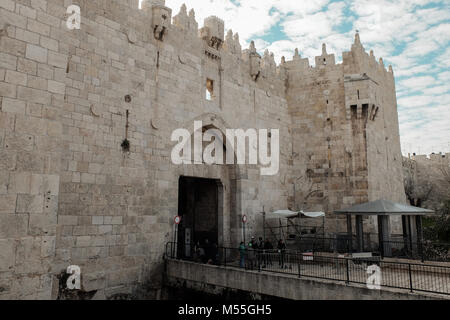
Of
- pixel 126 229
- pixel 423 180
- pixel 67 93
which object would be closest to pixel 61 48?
pixel 67 93

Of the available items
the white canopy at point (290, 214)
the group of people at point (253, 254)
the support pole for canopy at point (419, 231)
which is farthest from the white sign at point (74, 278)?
the support pole for canopy at point (419, 231)

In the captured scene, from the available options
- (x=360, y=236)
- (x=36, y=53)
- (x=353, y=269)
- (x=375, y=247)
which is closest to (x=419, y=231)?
(x=375, y=247)

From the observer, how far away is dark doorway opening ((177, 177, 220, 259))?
51.9 feet

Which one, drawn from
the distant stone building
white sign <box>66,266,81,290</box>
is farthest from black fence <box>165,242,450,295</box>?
the distant stone building

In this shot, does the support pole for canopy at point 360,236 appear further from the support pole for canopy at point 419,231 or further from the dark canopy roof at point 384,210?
the support pole for canopy at point 419,231

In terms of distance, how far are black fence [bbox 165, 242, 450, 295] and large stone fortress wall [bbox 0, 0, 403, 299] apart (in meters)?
2.61

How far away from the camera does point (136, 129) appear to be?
11578 millimetres

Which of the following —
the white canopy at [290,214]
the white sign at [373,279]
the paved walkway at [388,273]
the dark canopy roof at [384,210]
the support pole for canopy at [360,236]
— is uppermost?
the dark canopy roof at [384,210]

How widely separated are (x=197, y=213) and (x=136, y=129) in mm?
6574

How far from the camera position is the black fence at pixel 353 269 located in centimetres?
865

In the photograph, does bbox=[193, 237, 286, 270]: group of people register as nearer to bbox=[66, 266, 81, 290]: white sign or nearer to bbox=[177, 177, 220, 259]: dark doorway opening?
bbox=[177, 177, 220, 259]: dark doorway opening

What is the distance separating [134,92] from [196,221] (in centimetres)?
752

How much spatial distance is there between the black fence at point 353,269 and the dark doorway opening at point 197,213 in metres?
1.07

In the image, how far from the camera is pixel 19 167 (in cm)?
605
